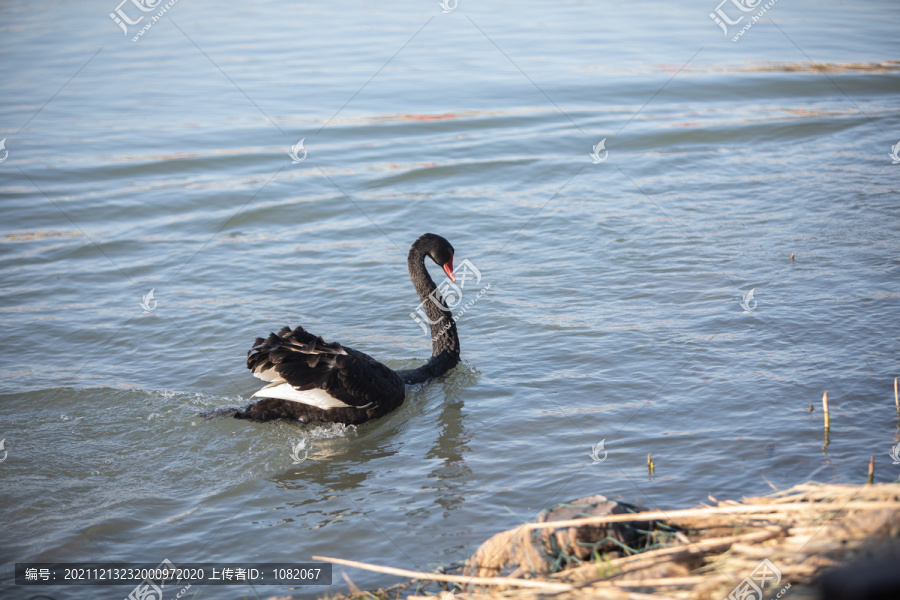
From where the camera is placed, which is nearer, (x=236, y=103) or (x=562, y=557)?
(x=562, y=557)

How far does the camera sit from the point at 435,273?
8.26 metres

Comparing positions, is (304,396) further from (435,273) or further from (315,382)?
(435,273)

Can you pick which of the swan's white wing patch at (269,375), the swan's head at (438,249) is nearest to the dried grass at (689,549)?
the swan's white wing patch at (269,375)

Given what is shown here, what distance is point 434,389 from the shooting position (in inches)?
234

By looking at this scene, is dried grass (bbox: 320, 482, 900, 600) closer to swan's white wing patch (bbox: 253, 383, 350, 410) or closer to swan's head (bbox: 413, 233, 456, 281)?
swan's white wing patch (bbox: 253, 383, 350, 410)

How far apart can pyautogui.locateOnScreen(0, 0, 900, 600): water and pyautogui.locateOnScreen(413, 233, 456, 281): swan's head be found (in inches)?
32.3

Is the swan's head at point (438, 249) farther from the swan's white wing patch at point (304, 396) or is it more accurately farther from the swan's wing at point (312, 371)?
the swan's white wing patch at point (304, 396)

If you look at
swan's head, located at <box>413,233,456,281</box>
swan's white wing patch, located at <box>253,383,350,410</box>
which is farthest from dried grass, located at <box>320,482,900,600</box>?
swan's head, located at <box>413,233,456,281</box>

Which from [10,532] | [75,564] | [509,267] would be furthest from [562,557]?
[509,267]

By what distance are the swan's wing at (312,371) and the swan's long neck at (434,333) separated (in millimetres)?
677

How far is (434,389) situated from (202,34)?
50.8ft

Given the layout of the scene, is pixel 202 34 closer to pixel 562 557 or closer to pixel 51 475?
pixel 51 475

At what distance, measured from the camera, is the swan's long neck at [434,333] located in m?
5.99

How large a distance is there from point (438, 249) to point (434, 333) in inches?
28.0
